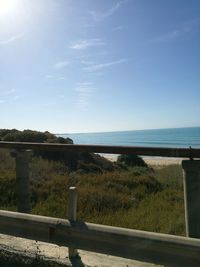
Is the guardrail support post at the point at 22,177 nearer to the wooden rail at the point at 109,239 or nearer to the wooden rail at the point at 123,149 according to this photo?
the wooden rail at the point at 123,149

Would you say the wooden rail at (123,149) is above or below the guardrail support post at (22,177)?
above

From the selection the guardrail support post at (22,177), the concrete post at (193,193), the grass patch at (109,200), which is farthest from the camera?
the grass patch at (109,200)

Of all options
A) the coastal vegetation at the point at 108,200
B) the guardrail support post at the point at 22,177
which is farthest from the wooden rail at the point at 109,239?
the coastal vegetation at the point at 108,200

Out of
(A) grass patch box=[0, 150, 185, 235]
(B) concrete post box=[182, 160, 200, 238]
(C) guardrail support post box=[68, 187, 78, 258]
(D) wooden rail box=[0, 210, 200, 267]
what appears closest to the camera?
(D) wooden rail box=[0, 210, 200, 267]

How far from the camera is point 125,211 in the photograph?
7699 millimetres

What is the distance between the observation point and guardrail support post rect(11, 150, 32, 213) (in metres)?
5.49

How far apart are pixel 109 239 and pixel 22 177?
2.10 meters

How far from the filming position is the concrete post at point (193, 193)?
405 cm

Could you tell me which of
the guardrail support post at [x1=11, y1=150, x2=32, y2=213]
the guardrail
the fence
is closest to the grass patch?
the guardrail support post at [x1=11, y1=150, x2=32, y2=213]

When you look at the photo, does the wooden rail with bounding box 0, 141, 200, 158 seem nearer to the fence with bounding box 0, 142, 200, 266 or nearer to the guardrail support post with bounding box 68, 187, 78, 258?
the fence with bounding box 0, 142, 200, 266

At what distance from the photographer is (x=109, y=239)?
12.5 feet

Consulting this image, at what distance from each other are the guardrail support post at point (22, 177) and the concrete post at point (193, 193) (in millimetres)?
2218

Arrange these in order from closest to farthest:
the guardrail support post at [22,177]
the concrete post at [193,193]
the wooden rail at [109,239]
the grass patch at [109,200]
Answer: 1. the wooden rail at [109,239]
2. the concrete post at [193,193]
3. the guardrail support post at [22,177]
4. the grass patch at [109,200]

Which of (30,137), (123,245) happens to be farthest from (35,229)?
(30,137)
